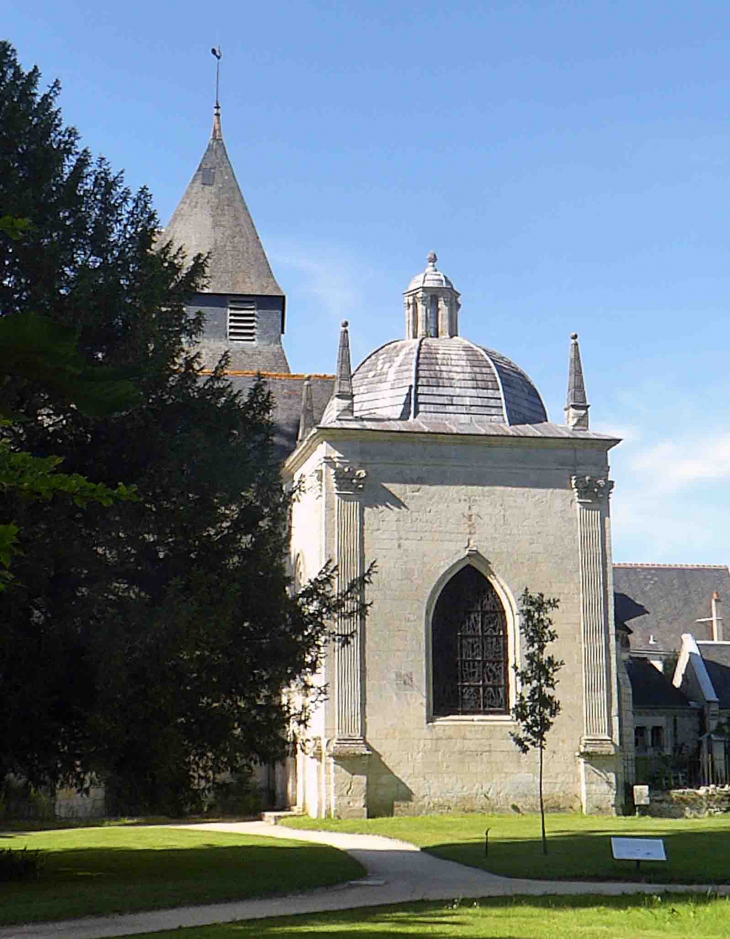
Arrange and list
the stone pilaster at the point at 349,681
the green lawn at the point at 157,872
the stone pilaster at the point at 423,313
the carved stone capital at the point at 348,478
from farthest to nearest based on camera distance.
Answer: the stone pilaster at the point at 423,313 < the carved stone capital at the point at 348,478 < the stone pilaster at the point at 349,681 < the green lawn at the point at 157,872

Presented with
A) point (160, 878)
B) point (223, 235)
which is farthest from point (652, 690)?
point (160, 878)

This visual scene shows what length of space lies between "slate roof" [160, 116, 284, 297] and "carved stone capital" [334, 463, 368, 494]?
1338 cm

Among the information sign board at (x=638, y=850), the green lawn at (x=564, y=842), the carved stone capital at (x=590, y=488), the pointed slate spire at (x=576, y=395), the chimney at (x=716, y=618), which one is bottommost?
the green lawn at (x=564, y=842)

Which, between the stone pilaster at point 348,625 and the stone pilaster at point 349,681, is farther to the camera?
the stone pilaster at point 348,625

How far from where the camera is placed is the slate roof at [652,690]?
43.1 meters

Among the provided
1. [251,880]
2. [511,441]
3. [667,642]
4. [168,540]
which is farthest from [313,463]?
[667,642]

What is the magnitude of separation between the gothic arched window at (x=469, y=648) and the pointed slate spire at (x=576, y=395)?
4307mm

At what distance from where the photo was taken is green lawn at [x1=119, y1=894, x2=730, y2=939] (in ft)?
35.4

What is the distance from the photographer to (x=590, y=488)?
2998 centimetres

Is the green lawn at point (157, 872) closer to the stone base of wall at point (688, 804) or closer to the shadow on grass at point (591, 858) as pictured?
the shadow on grass at point (591, 858)

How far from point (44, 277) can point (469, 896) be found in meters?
8.67

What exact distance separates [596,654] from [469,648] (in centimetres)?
286

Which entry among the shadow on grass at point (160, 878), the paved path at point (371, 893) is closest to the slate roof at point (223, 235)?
the shadow on grass at point (160, 878)

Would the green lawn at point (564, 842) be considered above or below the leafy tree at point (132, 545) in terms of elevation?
below
